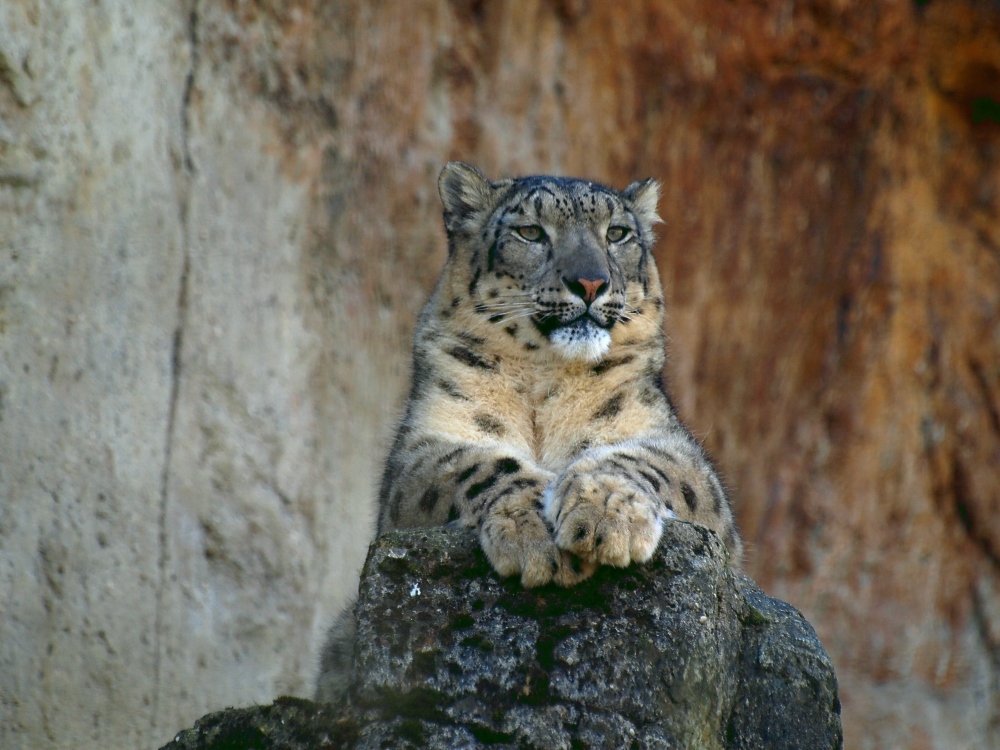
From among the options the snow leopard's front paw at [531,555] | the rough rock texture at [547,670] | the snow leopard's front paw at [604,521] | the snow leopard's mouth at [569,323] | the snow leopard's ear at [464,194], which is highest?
the snow leopard's ear at [464,194]

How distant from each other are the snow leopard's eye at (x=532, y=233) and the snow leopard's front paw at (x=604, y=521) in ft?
4.85

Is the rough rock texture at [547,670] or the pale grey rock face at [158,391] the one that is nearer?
the rough rock texture at [547,670]

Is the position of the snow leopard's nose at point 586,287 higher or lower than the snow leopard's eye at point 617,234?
lower

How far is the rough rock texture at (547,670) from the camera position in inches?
115

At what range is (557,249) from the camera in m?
4.38

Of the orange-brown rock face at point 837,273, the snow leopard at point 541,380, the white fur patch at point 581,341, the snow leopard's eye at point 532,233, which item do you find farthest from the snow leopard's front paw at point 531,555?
the orange-brown rock face at point 837,273

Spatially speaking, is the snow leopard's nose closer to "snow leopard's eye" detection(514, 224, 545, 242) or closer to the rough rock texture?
"snow leopard's eye" detection(514, 224, 545, 242)

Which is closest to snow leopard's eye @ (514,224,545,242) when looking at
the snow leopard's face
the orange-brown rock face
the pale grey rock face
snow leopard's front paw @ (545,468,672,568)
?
the snow leopard's face

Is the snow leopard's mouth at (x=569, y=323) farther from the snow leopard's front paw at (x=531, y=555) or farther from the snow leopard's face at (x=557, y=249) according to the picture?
the snow leopard's front paw at (x=531, y=555)

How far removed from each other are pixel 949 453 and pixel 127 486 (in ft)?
16.3

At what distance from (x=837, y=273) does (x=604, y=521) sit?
17.0ft

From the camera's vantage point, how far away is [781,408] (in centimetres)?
793

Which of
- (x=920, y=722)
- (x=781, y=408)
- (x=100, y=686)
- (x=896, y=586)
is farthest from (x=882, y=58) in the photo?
(x=100, y=686)

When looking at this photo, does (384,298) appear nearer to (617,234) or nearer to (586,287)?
(617,234)
